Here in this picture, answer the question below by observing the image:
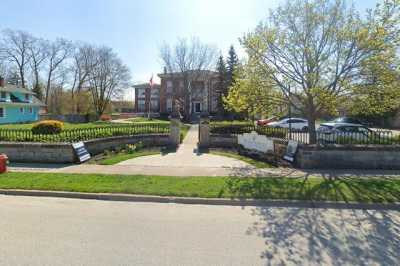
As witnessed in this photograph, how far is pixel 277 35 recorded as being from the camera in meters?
10.6

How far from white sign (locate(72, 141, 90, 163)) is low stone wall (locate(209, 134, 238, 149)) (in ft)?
22.1

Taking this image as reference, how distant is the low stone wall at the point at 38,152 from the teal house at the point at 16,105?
33.2 metres

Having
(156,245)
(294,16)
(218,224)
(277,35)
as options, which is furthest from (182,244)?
(294,16)

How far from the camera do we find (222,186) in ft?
23.7

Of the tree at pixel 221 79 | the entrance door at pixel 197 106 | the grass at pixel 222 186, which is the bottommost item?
the grass at pixel 222 186

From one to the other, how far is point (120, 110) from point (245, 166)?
233 feet

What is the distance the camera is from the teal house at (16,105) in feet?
127

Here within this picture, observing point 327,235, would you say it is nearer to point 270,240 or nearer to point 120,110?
point 270,240

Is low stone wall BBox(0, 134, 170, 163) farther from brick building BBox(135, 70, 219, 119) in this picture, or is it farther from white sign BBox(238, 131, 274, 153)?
brick building BBox(135, 70, 219, 119)

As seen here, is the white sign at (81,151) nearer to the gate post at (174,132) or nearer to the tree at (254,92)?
the gate post at (174,132)

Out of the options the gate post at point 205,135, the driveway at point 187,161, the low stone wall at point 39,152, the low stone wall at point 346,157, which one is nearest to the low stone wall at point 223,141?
the gate post at point 205,135

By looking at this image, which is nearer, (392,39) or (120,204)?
(120,204)

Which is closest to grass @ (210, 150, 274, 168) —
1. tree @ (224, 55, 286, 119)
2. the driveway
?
the driveway

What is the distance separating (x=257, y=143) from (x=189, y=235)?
8496mm
